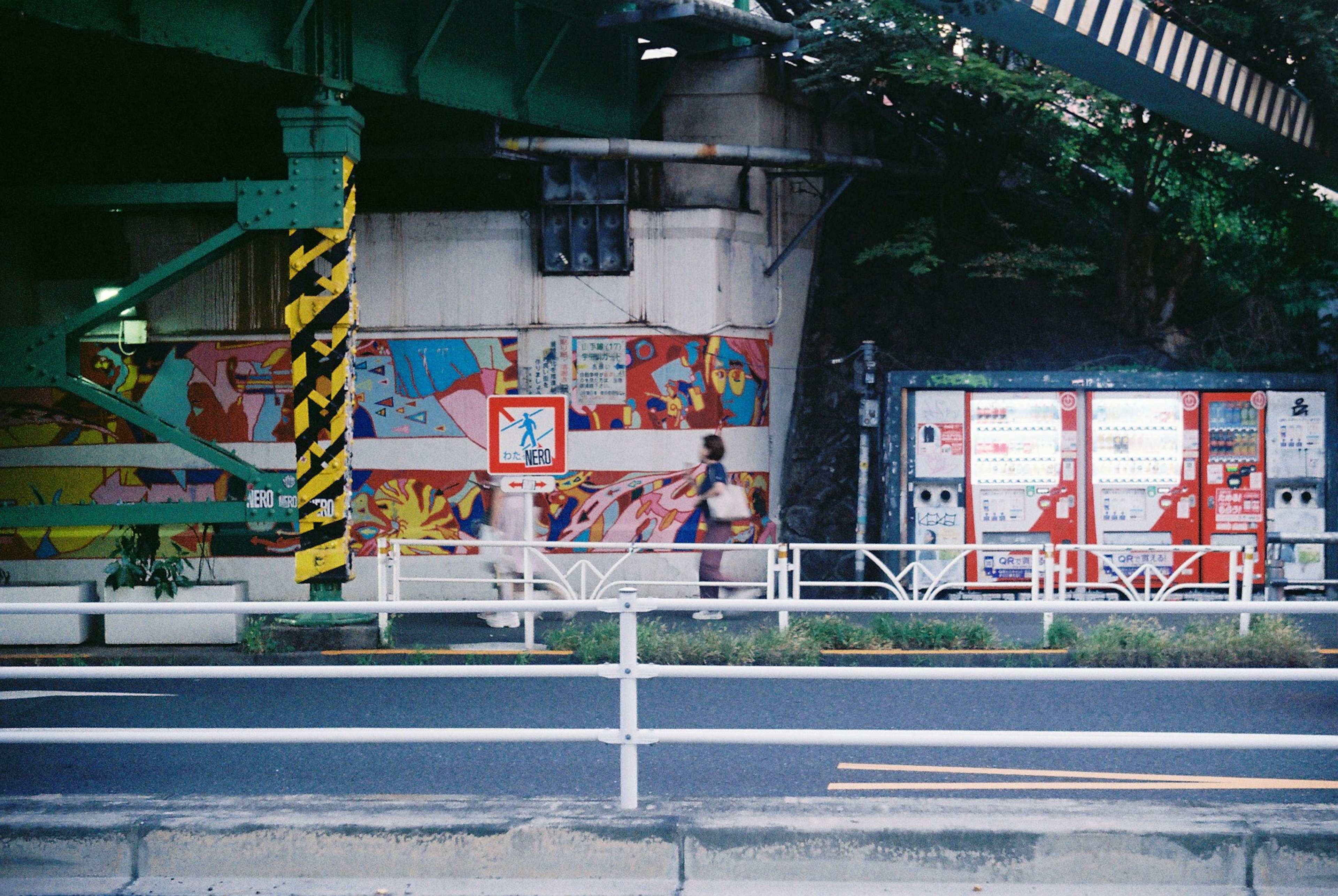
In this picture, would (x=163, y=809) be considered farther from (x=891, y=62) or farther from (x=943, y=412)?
(x=891, y=62)

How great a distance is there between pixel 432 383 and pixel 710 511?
13.7 ft

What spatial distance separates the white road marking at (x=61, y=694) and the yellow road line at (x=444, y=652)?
1.47m

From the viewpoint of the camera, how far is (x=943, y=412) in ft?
44.5

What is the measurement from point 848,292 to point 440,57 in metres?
6.70

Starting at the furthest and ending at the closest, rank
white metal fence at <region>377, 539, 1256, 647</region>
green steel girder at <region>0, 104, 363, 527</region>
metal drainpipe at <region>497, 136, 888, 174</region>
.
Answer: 1. metal drainpipe at <region>497, 136, 888, 174</region>
2. white metal fence at <region>377, 539, 1256, 647</region>
3. green steel girder at <region>0, 104, 363, 527</region>

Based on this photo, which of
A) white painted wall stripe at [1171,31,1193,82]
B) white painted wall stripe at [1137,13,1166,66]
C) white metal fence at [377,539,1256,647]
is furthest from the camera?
white painted wall stripe at [1171,31,1193,82]

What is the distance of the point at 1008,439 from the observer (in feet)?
44.7

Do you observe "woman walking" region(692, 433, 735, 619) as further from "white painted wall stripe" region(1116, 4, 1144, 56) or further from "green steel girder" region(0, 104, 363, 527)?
"white painted wall stripe" region(1116, 4, 1144, 56)

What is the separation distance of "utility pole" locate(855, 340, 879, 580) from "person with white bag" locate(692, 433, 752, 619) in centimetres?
223

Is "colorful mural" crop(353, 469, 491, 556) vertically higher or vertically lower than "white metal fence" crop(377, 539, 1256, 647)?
higher

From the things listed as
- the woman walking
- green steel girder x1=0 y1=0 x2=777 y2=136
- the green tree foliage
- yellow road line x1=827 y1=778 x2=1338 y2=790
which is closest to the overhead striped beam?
the green tree foliage

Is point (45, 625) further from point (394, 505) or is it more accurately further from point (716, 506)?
point (716, 506)

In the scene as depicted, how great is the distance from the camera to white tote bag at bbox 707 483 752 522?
1238cm

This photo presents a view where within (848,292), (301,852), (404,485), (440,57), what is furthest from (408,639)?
(848,292)
